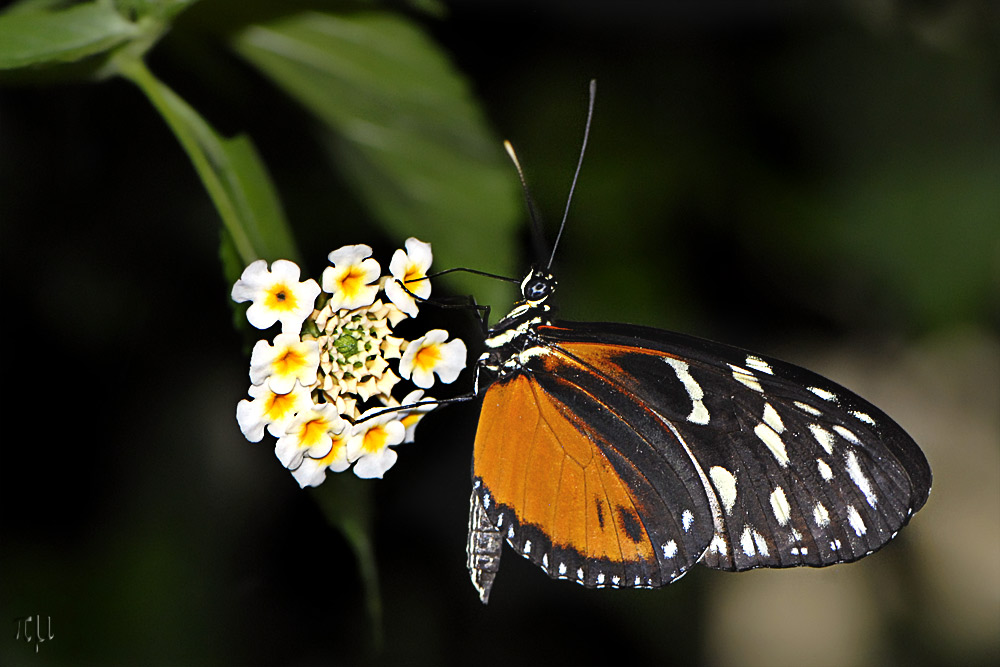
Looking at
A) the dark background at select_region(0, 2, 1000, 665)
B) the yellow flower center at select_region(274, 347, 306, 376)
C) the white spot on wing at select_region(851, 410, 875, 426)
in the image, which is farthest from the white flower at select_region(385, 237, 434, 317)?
the white spot on wing at select_region(851, 410, 875, 426)

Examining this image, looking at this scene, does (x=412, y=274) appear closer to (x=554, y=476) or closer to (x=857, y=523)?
(x=554, y=476)

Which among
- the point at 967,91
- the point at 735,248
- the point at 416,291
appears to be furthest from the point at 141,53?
the point at 967,91

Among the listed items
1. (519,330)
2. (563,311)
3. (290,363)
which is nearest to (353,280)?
(290,363)

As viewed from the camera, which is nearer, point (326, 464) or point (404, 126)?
point (326, 464)

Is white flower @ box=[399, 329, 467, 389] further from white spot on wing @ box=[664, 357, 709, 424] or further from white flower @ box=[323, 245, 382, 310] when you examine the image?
white spot on wing @ box=[664, 357, 709, 424]

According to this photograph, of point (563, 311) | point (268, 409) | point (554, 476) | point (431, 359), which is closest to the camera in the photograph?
point (268, 409)

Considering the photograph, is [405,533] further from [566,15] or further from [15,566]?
[566,15]
